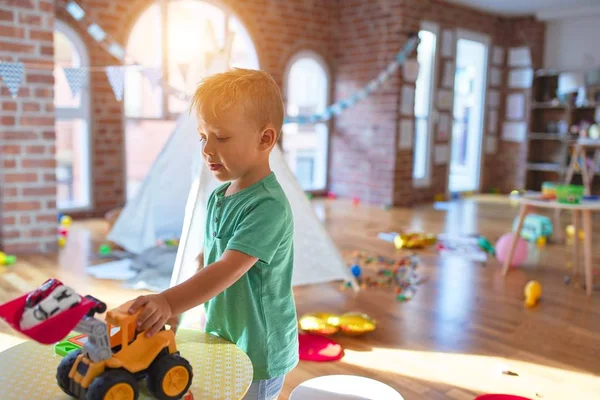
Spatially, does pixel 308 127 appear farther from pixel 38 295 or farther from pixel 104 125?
pixel 38 295

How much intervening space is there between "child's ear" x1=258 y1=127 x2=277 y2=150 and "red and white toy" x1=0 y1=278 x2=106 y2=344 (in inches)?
15.9

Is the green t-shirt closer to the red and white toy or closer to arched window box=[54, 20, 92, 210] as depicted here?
the red and white toy

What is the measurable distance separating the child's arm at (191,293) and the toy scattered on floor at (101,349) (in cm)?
2

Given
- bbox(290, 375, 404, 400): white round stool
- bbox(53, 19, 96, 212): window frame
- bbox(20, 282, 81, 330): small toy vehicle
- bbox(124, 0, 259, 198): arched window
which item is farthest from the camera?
bbox(124, 0, 259, 198): arched window

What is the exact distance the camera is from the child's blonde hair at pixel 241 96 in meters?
0.93

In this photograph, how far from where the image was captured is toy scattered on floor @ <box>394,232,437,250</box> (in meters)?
3.89

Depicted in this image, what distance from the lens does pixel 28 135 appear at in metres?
3.38

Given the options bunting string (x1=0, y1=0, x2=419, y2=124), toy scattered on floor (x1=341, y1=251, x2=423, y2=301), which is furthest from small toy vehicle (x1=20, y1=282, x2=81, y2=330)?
toy scattered on floor (x1=341, y1=251, x2=423, y2=301)

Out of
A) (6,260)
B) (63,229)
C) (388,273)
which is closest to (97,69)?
(63,229)

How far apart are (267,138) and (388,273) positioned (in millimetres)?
2335

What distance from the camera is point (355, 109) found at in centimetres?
615

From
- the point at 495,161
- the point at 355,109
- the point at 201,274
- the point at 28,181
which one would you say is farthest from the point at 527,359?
the point at 495,161

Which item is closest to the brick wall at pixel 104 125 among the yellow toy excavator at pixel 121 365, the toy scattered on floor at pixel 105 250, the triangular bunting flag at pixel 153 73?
the triangular bunting flag at pixel 153 73

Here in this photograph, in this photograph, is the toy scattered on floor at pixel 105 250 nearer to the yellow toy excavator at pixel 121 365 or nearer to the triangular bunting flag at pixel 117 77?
the triangular bunting flag at pixel 117 77
